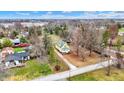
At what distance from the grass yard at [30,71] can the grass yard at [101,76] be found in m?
0.23

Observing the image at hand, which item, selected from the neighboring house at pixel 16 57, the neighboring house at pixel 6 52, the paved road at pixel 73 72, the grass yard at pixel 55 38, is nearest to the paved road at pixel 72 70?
the paved road at pixel 73 72

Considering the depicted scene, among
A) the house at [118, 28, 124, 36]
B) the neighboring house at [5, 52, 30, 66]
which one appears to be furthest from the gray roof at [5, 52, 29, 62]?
the house at [118, 28, 124, 36]

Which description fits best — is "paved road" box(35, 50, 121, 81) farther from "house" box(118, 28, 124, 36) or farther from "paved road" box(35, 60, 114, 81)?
"house" box(118, 28, 124, 36)

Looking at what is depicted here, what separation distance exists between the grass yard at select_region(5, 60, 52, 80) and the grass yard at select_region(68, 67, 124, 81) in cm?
23

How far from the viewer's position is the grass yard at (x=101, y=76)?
8.80 ft

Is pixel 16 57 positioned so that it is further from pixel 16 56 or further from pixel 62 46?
pixel 62 46

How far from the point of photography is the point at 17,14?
8.68 feet

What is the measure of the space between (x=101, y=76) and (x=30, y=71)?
57cm

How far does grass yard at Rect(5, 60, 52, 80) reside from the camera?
2682 mm

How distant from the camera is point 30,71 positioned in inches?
106

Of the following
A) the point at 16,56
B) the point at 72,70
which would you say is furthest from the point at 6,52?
the point at 72,70
